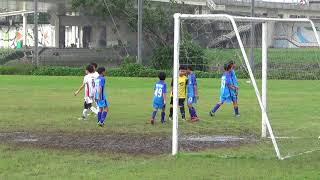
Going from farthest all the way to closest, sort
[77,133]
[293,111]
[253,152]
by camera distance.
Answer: [293,111], [77,133], [253,152]

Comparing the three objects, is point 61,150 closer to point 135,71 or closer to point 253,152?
point 253,152

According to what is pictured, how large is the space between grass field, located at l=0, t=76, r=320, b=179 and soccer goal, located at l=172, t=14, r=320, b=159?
3.3 inches

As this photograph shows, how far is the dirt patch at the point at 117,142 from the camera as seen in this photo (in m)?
13.5

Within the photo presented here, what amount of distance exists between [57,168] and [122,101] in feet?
51.5

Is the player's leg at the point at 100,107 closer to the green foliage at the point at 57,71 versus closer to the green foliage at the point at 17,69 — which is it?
the green foliage at the point at 57,71

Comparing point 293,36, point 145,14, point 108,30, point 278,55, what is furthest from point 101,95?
point 108,30

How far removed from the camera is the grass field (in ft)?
34.6

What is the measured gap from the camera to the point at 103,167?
436 inches

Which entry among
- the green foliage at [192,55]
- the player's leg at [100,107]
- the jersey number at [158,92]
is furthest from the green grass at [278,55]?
the player's leg at [100,107]

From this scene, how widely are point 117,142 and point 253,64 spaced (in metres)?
4.86

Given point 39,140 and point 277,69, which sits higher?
point 277,69

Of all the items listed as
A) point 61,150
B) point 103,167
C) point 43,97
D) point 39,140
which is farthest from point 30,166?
point 43,97

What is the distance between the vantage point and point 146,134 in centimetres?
1600

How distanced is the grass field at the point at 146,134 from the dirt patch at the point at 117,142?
1.30 ft
